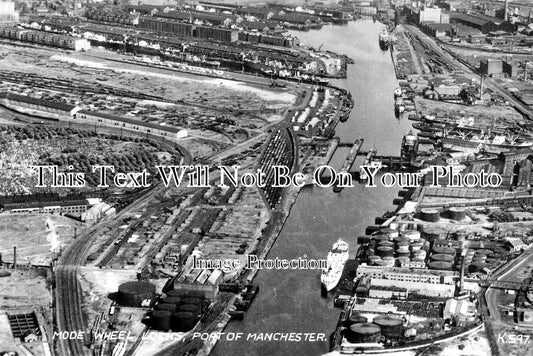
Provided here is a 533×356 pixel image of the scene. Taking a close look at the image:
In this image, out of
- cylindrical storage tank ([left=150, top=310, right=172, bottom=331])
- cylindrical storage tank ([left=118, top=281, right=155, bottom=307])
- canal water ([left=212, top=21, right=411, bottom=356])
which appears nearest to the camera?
cylindrical storage tank ([left=150, top=310, right=172, bottom=331])

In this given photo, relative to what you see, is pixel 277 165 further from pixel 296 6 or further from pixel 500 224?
pixel 296 6

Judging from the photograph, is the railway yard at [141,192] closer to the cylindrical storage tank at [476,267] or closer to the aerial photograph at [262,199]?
the aerial photograph at [262,199]

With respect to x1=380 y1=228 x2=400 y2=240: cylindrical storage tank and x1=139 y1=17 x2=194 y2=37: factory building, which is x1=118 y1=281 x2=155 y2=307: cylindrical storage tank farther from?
x1=139 y1=17 x2=194 y2=37: factory building

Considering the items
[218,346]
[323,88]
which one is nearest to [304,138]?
[323,88]

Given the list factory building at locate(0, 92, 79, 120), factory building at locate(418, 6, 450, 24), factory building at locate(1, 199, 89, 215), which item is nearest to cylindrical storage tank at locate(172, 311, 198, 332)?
factory building at locate(1, 199, 89, 215)

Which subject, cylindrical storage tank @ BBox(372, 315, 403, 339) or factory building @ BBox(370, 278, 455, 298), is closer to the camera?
cylindrical storage tank @ BBox(372, 315, 403, 339)

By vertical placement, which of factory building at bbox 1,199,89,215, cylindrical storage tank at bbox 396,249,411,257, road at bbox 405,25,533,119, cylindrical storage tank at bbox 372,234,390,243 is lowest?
road at bbox 405,25,533,119
